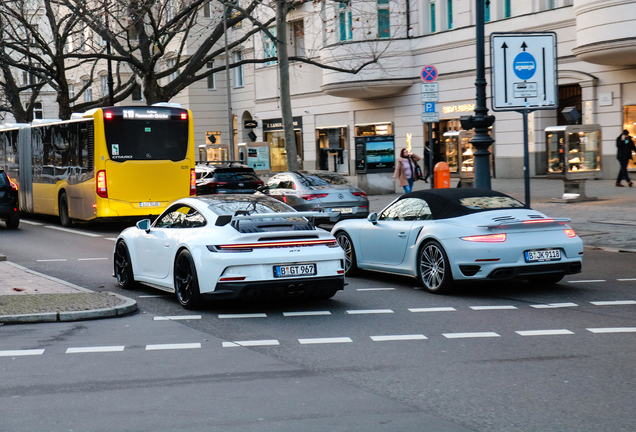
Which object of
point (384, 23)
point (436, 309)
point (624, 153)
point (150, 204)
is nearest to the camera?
point (436, 309)

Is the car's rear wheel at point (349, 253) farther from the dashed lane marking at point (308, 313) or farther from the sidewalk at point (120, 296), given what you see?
the sidewalk at point (120, 296)

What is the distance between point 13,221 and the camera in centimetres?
2138

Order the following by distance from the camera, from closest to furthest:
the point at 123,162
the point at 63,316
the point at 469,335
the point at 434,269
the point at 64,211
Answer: the point at 469,335 → the point at 63,316 → the point at 434,269 → the point at 123,162 → the point at 64,211

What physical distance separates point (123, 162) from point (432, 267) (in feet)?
36.8

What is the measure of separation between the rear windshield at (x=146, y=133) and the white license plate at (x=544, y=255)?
39.7 feet

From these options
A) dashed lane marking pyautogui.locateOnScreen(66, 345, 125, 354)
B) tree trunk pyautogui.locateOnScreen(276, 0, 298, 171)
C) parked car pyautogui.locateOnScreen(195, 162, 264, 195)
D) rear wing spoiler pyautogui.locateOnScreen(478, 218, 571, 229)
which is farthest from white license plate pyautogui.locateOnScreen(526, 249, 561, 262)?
tree trunk pyautogui.locateOnScreen(276, 0, 298, 171)

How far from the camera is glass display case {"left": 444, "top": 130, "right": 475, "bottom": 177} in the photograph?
27312 millimetres

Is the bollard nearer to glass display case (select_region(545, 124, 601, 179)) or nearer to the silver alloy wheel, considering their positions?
glass display case (select_region(545, 124, 601, 179))

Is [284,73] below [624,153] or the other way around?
the other way around

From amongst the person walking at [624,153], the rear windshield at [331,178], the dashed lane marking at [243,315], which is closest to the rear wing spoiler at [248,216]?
the dashed lane marking at [243,315]

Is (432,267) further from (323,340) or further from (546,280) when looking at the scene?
(323,340)

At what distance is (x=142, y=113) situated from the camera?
2034 cm

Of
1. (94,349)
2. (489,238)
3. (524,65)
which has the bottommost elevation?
(94,349)

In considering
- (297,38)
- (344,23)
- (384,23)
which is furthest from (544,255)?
(297,38)
